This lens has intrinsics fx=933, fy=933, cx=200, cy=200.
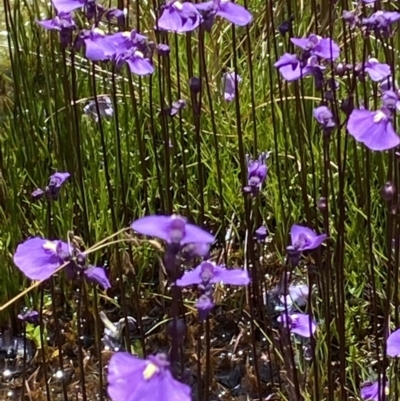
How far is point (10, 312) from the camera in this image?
6.88 ft

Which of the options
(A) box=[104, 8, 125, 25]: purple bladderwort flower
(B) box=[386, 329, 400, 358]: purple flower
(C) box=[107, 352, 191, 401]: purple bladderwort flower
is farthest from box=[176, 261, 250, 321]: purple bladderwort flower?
(A) box=[104, 8, 125, 25]: purple bladderwort flower

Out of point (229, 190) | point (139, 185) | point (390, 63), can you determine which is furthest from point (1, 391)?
point (390, 63)

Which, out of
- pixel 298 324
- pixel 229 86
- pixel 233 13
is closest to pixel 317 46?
pixel 233 13

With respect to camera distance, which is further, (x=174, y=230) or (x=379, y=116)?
(x=379, y=116)

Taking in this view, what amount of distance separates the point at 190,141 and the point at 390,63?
2.82 feet

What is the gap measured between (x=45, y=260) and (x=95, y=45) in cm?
51

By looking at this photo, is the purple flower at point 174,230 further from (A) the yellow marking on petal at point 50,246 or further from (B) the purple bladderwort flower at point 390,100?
(B) the purple bladderwort flower at point 390,100

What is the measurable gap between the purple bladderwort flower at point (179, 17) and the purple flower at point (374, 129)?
38cm

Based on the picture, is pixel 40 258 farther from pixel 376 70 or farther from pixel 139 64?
pixel 376 70

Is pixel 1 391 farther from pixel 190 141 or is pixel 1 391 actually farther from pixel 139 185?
pixel 190 141

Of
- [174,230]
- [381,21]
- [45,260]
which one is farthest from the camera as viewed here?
[381,21]

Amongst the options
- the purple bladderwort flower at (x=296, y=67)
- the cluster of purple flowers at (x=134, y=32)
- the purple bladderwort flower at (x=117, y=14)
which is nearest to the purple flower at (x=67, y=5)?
the cluster of purple flowers at (x=134, y=32)

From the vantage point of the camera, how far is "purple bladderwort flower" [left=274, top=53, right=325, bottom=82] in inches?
59.7

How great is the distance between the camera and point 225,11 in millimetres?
1646
